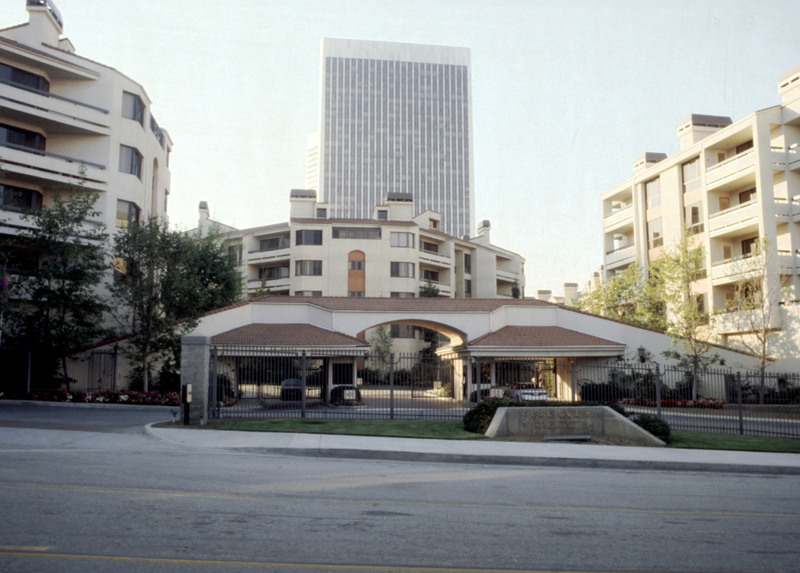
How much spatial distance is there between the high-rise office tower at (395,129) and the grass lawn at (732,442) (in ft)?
398

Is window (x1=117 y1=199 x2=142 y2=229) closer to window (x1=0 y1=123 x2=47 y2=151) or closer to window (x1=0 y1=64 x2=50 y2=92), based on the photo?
window (x1=0 y1=123 x2=47 y2=151)

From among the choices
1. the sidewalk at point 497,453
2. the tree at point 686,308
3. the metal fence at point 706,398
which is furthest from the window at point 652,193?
the sidewalk at point 497,453

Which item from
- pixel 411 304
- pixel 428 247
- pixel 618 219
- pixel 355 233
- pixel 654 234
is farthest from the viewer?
pixel 428 247

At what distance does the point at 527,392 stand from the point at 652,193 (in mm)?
27609

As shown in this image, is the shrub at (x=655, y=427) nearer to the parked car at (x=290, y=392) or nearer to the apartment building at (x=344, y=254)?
the parked car at (x=290, y=392)

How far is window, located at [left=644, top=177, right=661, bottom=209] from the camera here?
46.6 metres

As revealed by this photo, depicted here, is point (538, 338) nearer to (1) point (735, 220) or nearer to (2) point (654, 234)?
(1) point (735, 220)

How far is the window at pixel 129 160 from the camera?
3622 cm

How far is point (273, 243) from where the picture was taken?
63.3 meters

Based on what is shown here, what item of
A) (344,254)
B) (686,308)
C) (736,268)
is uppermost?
(344,254)

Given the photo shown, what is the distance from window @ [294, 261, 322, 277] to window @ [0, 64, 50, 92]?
27.9 meters

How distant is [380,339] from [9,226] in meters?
30.2

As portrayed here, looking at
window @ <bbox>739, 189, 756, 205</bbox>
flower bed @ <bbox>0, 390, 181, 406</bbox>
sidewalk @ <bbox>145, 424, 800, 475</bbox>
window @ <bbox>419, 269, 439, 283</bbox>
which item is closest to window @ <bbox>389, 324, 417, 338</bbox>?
window @ <bbox>419, 269, 439, 283</bbox>

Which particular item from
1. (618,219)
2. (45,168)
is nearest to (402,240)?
(618,219)
